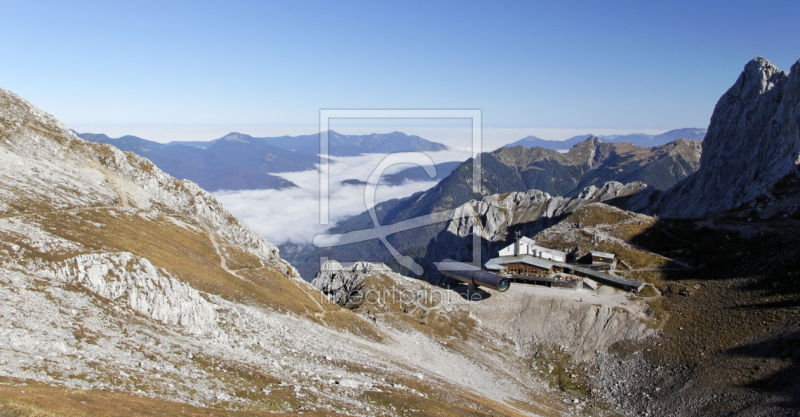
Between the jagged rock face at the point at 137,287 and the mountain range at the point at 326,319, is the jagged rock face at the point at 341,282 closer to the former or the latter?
the mountain range at the point at 326,319

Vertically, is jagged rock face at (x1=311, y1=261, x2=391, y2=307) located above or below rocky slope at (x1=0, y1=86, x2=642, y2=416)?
below
